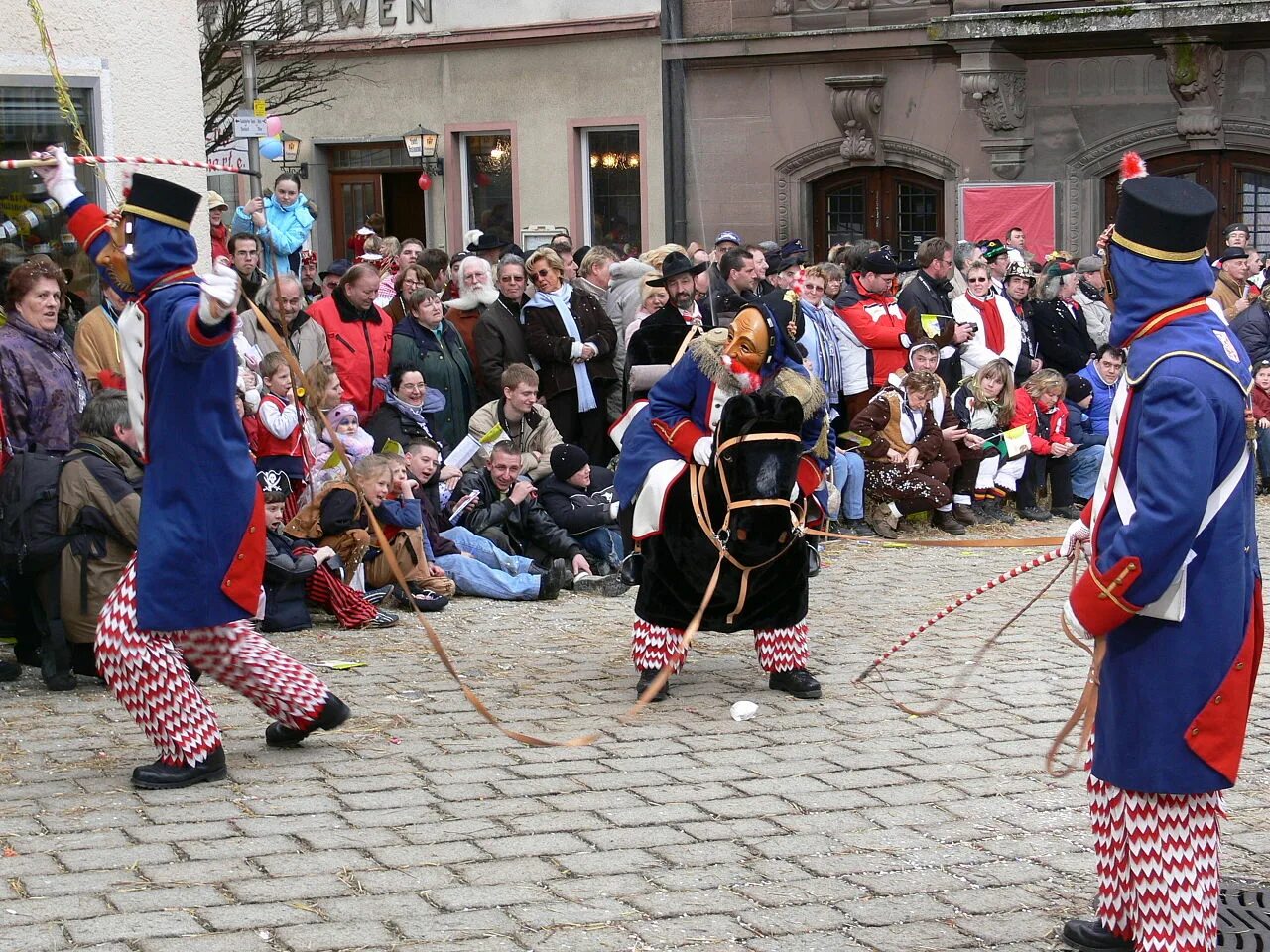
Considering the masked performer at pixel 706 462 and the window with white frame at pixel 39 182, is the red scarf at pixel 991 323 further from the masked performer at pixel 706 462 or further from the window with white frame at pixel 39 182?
the window with white frame at pixel 39 182

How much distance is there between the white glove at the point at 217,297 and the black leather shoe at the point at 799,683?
292cm

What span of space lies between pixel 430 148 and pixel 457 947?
19.8 metres

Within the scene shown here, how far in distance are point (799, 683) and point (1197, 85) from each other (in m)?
13.4

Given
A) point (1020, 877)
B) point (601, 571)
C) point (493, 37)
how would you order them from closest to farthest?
point (1020, 877) → point (601, 571) → point (493, 37)

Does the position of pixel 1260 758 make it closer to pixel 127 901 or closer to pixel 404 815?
pixel 404 815

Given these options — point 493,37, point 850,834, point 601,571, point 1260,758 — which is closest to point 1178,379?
point 850,834

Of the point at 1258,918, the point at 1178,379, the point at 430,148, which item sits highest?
the point at 430,148

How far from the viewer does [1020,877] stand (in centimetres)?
537

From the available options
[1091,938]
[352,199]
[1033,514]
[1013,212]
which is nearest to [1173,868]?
[1091,938]

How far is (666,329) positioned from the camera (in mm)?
10906

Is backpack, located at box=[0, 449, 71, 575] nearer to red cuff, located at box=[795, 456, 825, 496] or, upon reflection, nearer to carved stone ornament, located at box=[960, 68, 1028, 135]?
red cuff, located at box=[795, 456, 825, 496]

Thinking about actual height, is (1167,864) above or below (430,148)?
below

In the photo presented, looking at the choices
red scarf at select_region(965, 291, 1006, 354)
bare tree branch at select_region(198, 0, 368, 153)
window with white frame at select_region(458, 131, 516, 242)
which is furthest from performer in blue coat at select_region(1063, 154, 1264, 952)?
window with white frame at select_region(458, 131, 516, 242)

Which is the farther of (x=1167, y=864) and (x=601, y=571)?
(x=601, y=571)
